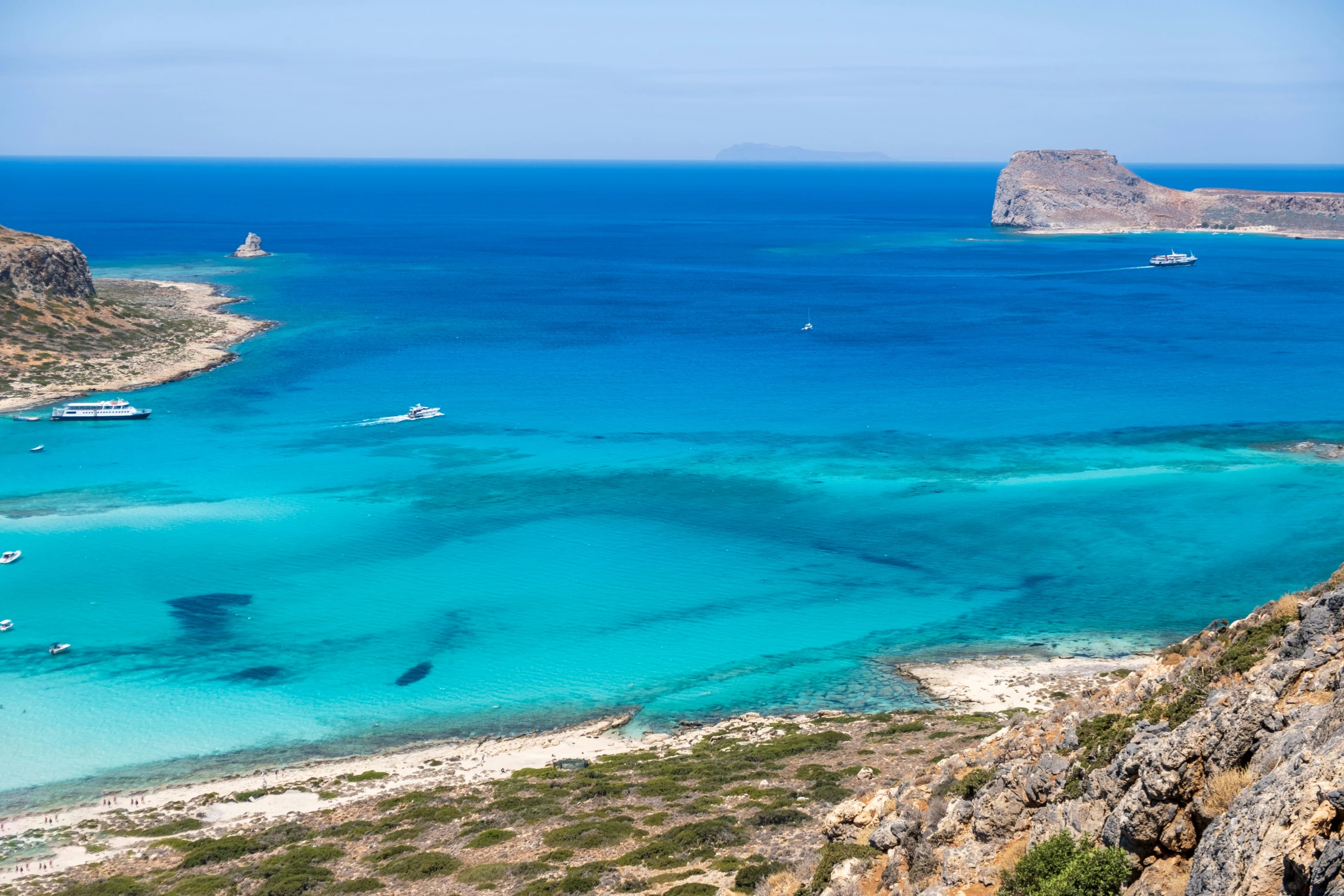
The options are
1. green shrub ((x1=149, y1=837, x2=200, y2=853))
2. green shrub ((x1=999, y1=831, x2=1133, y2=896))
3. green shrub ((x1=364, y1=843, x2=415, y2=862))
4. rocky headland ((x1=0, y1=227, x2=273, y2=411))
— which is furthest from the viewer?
rocky headland ((x1=0, y1=227, x2=273, y2=411))

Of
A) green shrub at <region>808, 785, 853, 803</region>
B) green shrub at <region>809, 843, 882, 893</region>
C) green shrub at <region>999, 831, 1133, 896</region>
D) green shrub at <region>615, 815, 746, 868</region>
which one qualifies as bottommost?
green shrub at <region>615, 815, 746, 868</region>

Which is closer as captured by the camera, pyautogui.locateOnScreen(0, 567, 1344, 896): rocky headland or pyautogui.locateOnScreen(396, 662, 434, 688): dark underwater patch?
pyautogui.locateOnScreen(0, 567, 1344, 896): rocky headland

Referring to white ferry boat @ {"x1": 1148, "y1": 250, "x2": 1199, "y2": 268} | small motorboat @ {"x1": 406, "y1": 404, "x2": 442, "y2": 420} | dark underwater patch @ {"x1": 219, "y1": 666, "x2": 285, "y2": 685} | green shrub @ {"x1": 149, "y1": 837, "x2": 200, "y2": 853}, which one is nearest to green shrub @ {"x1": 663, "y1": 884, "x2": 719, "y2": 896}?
green shrub @ {"x1": 149, "y1": 837, "x2": 200, "y2": 853}

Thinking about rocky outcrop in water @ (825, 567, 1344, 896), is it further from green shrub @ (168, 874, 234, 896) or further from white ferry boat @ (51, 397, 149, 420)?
white ferry boat @ (51, 397, 149, 420)

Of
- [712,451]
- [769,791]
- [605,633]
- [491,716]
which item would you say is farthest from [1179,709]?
[712,451]

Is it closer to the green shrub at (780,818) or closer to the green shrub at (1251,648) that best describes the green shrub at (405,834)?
the green shrub at (780,818)

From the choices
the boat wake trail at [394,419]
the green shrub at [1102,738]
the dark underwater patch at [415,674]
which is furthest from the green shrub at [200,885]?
the boat wake trail at [394,419]

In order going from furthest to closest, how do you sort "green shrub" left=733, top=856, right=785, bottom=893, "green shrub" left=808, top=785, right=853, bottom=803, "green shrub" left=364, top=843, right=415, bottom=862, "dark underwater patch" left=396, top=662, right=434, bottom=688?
"dark underwater patch" left=396, top=662, right=434, bottom=688 → "green shrub" left=808, top=785, right=853, bottom=803 → "green shrub" left=364, top=843, right=415, bottom=862 → "green shrub" left=733, top=856, right=785, bottom=893

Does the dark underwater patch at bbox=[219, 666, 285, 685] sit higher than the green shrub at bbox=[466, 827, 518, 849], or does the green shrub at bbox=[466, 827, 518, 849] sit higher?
the green shrub at bbox=[466, 827, 518, 849]
